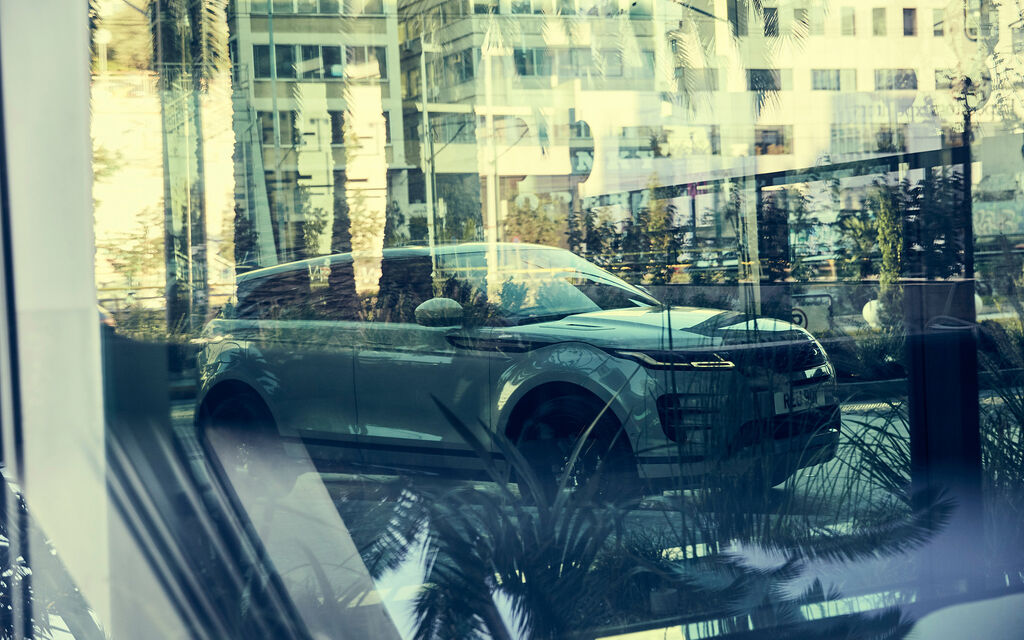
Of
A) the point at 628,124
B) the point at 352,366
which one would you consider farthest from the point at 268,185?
the point at 628,124

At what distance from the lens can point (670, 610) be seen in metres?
2.80

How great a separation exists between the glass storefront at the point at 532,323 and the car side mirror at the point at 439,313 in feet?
0.08

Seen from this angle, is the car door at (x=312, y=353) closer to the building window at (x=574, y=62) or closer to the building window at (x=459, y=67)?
the building window at (x=459, y=67)

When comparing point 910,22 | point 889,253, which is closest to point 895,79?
point 910,22

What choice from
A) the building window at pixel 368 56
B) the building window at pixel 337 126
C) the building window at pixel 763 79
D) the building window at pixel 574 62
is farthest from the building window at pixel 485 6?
the building window at pixel 763 79

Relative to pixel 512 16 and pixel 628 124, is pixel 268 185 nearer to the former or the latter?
pixel 512 16

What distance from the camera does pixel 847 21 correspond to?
3445 millimetres

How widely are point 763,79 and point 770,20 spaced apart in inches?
9.5

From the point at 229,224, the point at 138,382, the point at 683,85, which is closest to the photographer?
the point at 138,382

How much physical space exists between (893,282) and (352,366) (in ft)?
7.03

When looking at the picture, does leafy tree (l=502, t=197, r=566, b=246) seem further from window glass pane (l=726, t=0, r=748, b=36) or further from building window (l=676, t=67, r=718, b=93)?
window glass pane (l=726, t=0, r=748, b=36)

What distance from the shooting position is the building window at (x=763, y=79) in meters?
3.34

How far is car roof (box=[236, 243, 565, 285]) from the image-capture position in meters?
2.83

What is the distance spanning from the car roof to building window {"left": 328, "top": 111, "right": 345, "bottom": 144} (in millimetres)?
381
